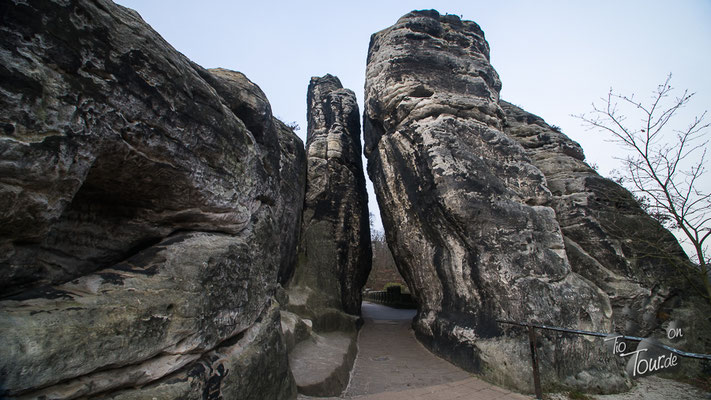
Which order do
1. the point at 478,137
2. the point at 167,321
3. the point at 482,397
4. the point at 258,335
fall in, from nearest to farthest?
the point at 167,321 < the point at 258,335 < the point at 482,397 < the point at 478,137

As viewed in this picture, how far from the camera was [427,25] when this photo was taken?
9.11 meters

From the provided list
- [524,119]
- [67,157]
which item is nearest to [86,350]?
[67,157]

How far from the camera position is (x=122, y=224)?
3.09 metres

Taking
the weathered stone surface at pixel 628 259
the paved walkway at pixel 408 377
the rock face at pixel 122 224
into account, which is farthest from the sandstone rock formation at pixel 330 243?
the weathered stone surface at pixel 628 259

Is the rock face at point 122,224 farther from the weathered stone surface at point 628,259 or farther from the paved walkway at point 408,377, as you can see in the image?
the weathered stone surface at point 628,259

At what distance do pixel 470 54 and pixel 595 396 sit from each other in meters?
7.85

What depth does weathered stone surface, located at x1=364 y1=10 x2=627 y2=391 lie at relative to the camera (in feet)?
16.6

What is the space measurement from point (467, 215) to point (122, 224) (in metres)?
5.12

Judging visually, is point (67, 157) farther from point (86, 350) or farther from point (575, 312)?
point (575, 312)

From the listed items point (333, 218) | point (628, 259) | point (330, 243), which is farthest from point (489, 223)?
point (333, 218)

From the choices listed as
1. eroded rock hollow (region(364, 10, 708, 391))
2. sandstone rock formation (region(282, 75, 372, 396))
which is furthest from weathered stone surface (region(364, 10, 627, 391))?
sandstone rock formation (region(282, 75, 372, 396))

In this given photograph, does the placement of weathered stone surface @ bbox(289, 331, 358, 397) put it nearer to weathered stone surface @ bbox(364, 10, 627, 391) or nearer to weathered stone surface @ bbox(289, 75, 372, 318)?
weathered stone surface @ bbox(289, 75, 372, 318)

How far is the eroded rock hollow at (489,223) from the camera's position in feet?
16.9

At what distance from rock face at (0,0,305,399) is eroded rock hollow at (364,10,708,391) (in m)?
3.52
